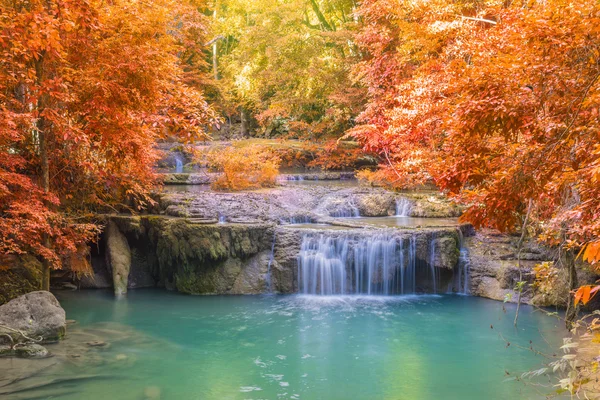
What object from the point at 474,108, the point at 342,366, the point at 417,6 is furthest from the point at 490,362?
the point at 417,6

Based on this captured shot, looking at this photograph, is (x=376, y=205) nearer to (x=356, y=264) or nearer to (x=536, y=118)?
(x=356, y=264)

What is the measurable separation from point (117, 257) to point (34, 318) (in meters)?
3.75

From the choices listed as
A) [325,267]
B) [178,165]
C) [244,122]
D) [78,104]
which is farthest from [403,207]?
[244,122]

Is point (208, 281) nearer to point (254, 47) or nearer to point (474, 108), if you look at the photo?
point (474, 108)

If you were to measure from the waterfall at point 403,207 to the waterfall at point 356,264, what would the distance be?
268 centimetres

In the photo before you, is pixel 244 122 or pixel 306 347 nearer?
pixel 306 347

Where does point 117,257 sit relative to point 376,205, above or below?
below

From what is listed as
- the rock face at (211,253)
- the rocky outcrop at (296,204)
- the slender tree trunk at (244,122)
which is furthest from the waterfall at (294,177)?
the slender tree trunk at (244,122)

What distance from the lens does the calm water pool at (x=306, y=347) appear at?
279 inches

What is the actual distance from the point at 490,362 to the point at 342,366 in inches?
82.9

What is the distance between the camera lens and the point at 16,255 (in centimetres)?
996

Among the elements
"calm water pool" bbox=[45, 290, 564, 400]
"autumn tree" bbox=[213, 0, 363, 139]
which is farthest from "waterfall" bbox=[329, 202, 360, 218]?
"autumn tree" bbox=[213, 0, 363, 139]

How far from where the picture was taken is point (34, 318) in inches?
328

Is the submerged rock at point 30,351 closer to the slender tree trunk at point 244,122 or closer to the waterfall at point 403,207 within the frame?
the waterfall at point 403,207
